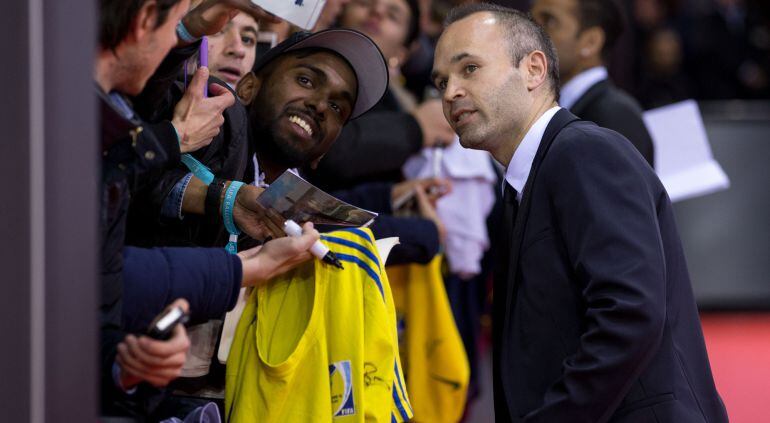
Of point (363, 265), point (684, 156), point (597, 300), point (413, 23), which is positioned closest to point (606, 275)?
point (597, 300)

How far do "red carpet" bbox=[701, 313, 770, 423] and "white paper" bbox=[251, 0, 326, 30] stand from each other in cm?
269

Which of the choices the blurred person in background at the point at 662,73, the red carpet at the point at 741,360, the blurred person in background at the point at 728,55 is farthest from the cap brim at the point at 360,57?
the blurred person in background at the point at 728,55

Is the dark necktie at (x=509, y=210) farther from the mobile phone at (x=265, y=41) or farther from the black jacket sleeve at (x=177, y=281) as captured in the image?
the mobile phone at (x=265, y=41)

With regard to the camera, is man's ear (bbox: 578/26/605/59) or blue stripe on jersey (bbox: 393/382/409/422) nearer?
blue stripe on jersey (bbox: 393/382/409/422)

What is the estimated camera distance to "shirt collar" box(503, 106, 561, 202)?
7.10ft

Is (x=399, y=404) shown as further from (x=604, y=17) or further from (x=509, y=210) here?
(x=604, y=17)

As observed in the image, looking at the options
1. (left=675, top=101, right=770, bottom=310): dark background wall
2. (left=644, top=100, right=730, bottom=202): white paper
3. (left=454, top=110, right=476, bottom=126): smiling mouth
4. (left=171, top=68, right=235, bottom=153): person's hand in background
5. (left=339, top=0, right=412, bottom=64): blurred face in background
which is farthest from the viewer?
(left=675, top=101, right=770, bottom=310): dark background wall

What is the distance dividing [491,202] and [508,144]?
1528 millimetres

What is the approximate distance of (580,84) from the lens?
3699 mm

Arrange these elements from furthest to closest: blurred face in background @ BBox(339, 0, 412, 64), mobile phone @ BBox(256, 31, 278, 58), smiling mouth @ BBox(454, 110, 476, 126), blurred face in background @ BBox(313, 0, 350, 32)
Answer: blurred face in background @ BBox(339, 0, 412, 64) → blurred face in background @ BBox(313, 0, 350, 32) → mobile phone @ BBox(256, 31, 278, 58) → smiling mouth @ BBox(454, 110, 476, 126)

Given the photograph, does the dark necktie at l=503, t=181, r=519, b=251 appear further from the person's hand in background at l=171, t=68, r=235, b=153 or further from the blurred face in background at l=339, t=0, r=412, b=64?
the blurred face in background at l=339, t=0, r=412, b=64

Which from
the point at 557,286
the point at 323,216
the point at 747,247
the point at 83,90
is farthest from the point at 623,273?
the point at 747,247

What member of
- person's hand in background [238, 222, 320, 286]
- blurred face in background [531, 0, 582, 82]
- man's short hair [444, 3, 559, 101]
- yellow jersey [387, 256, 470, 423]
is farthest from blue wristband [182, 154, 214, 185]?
blurred face in background [531, 0, 582, 82]

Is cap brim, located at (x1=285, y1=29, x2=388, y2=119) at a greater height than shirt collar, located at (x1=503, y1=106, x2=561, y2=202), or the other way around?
cap brim, located at (x1=285, y1=29, x2=388, y2=119)
